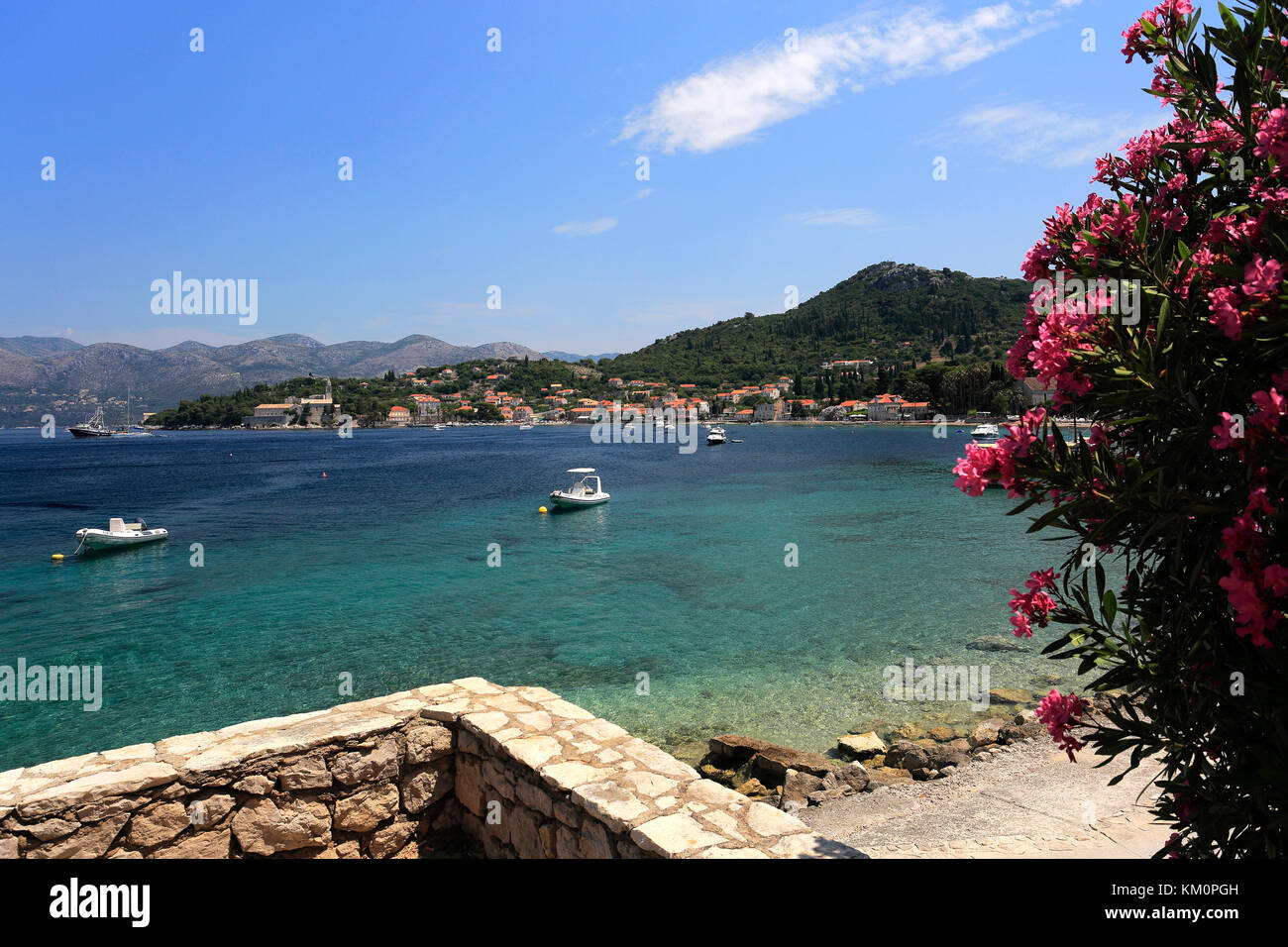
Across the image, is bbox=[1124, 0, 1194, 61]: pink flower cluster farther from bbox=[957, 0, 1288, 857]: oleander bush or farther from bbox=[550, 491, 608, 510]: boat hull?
bbox=[550, 491, 608, 510]: boat hull

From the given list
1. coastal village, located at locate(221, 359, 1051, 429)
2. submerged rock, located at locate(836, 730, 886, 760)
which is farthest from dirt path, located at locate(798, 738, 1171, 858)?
coastal village, located at locate(221, 359, 1051, 429)

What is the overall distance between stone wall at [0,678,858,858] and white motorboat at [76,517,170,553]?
92.0 feet

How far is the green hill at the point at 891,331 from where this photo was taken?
162m

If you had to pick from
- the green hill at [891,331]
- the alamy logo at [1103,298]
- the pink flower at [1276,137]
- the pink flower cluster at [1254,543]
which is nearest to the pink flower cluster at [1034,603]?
the pink flower cluster at [1254,543]

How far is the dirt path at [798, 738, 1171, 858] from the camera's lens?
21.6ft

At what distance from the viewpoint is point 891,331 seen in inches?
7008

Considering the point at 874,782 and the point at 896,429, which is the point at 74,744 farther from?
the point at 896,429

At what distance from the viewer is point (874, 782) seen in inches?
345

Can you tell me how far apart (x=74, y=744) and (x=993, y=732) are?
14272 millimetres

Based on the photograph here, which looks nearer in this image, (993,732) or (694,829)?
(694,829)

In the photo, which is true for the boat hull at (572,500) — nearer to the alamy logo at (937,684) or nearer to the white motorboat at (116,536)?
the white motorboat at (116,536)
